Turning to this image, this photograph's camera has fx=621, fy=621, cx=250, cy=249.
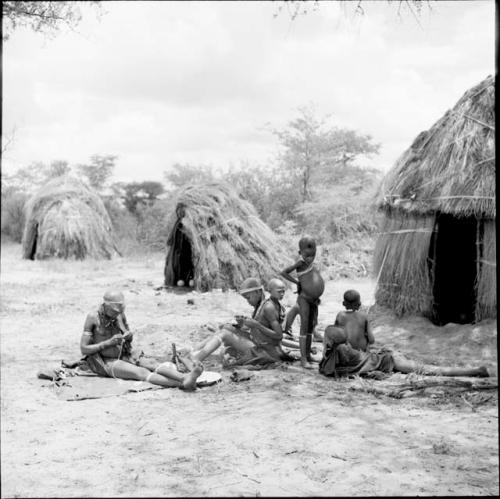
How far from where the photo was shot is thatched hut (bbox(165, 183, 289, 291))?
11.6 m

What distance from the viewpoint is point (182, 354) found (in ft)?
20.2

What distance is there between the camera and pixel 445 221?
27.3ft

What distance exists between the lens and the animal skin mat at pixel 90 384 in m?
5.23

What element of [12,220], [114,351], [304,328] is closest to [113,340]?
[114,351]

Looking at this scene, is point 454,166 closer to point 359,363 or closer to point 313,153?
point 359,363

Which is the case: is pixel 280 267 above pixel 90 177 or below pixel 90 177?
below

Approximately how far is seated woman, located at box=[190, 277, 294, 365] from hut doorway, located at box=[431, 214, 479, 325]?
287 cm

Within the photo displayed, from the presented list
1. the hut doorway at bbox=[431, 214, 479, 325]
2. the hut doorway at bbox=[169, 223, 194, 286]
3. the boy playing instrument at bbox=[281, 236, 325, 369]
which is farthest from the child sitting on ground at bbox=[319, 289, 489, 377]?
the hut doorway at bbox=[169, 223, 194, 286]

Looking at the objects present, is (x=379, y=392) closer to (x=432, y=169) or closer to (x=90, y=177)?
(x=432, y=169)

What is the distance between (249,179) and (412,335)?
1808 cm

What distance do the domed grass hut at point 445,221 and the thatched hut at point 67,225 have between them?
11.8m

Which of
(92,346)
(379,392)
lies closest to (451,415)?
(379,392)

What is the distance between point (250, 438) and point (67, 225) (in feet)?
50.8

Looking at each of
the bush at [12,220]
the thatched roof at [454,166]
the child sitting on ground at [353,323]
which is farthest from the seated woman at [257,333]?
the bush at [12,220]
